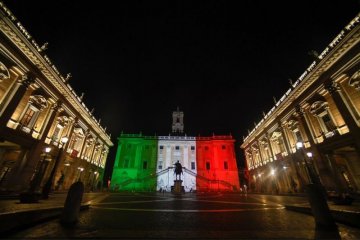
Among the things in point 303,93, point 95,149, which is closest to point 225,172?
point 303,93

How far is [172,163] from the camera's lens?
46125mm

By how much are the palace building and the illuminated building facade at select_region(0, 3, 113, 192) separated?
1923cm

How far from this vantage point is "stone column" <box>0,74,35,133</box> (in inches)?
536

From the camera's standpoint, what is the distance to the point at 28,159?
16.5 metres

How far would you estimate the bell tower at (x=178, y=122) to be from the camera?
211ft

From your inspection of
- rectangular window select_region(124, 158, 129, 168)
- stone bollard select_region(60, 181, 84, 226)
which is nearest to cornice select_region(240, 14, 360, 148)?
stone bollard select_region(60, 181, 84, 226)

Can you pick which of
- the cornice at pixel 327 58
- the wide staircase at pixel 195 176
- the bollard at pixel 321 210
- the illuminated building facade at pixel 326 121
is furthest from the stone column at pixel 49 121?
the cornice at pixel 327 58

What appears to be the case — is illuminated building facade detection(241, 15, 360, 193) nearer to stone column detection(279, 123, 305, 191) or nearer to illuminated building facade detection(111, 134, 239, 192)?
stone column detection(279, 123, 305, 191)

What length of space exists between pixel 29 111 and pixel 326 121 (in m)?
33.6

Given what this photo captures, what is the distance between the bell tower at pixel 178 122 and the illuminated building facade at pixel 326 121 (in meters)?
40.6

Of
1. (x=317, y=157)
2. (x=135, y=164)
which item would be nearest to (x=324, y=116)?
(x=317, y=157)

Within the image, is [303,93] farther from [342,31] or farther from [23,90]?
[23,90]

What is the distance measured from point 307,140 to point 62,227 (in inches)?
979

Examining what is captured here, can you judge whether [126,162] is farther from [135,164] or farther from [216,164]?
[216,164]
